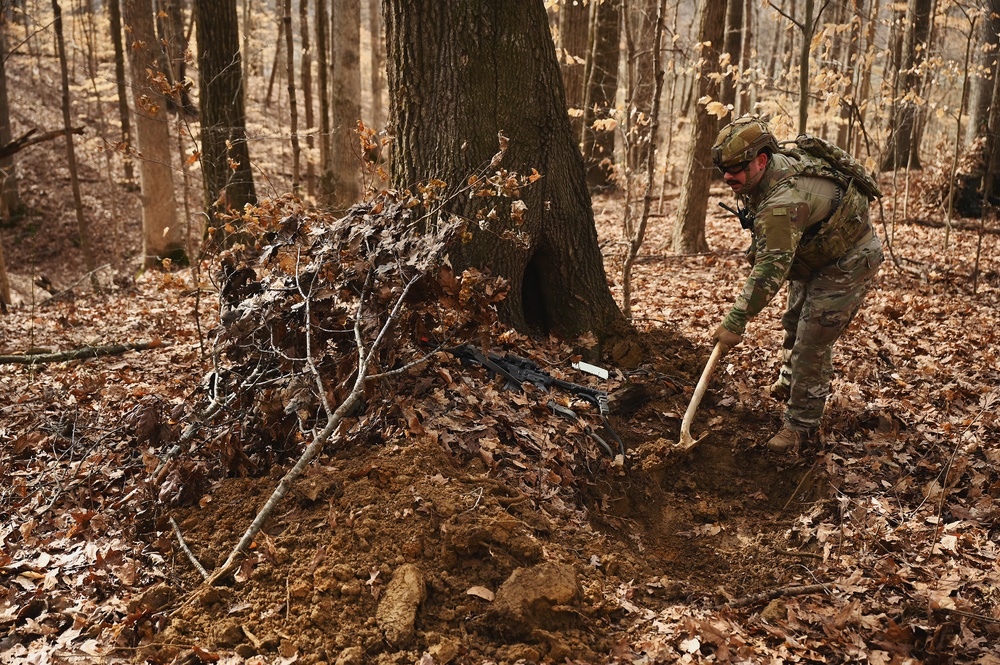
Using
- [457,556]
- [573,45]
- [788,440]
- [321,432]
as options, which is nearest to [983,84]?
[573,45]

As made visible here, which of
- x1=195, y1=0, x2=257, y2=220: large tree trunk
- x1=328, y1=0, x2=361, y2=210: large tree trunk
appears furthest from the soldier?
x1=328, y1=0, x2=361, y2=210: large tree trunk

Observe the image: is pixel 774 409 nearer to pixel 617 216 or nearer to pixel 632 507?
pixel 632 507

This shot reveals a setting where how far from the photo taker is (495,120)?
15.9 feet

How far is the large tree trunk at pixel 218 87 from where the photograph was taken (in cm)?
873

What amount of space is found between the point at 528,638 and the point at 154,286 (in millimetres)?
8604

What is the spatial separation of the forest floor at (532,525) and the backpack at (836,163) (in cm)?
159

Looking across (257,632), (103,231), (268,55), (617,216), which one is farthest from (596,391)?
(268,55)

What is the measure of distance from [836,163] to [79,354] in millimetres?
6311

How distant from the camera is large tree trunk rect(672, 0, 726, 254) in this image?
878cm

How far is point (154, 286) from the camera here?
31.2ft

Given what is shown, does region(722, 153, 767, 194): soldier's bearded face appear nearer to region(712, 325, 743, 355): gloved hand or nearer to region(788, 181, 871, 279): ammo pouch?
region(788, 181, 871, 279): ammo pouch

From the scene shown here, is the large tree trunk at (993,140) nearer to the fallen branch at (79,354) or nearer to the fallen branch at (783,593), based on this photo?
the fallen branch at (783,593)

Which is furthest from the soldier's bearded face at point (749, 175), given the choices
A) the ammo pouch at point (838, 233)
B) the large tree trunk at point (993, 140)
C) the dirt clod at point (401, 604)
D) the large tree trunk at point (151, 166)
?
the large tree trunk at point (151, 166)

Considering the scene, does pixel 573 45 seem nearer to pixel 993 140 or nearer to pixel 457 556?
pixel 993 140
